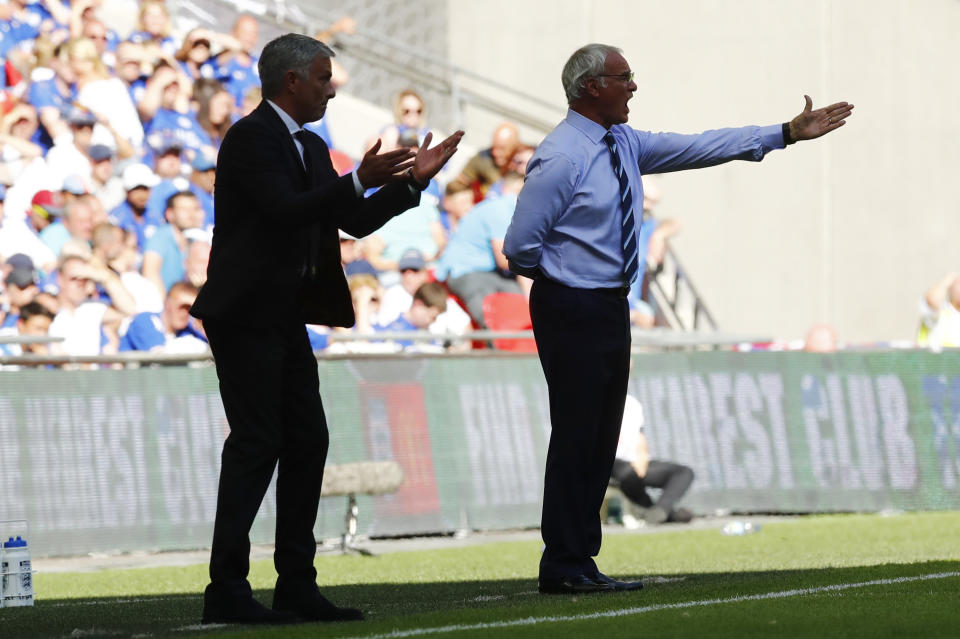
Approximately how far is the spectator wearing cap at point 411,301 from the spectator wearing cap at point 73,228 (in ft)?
8.78

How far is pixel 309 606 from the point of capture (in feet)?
22.7

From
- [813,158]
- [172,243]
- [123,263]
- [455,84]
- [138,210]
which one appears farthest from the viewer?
[813,158]

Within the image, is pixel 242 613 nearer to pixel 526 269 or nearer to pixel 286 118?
pixel 286 118

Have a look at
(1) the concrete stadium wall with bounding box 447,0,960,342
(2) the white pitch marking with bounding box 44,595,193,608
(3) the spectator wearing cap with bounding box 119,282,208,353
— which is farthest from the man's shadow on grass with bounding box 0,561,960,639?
(1) the concrete stadium wall with bounding box 447,0,960,342

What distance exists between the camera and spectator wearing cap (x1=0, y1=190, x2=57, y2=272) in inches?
580

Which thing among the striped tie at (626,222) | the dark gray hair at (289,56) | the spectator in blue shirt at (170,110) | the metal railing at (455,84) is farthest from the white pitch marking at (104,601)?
the metal railing at (455,84)

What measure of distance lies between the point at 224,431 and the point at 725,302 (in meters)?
12.3

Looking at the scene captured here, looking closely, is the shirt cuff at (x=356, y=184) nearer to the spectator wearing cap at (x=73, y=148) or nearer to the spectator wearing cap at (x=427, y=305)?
the spectator wearing cap at (x=427, y=305)

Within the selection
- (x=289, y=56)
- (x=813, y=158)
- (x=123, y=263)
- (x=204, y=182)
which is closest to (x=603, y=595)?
(x=289, y=56)

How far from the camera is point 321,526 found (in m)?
13.5

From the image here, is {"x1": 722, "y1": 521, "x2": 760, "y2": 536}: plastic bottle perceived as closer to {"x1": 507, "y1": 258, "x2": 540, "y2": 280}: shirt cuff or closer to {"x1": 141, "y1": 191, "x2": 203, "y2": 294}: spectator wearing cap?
{"x1": 141, "y1": 191, "x2": 203, "y2": 294}: spectator wearing cap

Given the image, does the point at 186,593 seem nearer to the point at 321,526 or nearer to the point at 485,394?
the point at 321,526

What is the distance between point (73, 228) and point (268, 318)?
27.8 feet

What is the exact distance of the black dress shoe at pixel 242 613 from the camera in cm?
671
